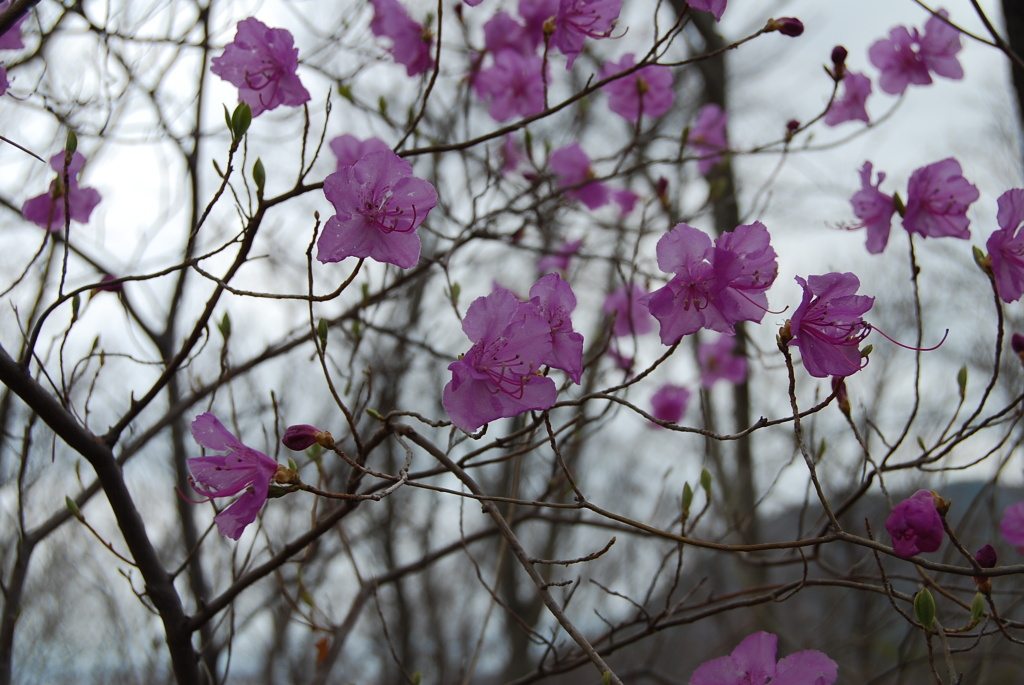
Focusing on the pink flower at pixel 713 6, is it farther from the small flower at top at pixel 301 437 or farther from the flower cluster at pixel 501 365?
the small flower at top at pixel 301 437

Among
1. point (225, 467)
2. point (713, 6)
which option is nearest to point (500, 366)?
point (225, 467)

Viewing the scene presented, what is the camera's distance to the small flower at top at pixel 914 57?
2.62 meters

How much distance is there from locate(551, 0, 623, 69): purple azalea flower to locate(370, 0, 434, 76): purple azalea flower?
70 centimetres

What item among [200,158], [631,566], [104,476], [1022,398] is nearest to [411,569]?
[104,476]

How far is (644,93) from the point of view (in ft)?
9.04

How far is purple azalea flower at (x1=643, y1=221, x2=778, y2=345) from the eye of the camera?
5.12ft

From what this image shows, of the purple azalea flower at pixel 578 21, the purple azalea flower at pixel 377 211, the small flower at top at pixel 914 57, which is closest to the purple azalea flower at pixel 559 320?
Answer: the purple azalea flower at pixel 377 211

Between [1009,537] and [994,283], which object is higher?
[994,283]

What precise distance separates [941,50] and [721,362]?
1738mm

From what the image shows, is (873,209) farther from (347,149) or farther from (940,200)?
(347,149)

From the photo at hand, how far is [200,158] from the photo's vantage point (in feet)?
10.7

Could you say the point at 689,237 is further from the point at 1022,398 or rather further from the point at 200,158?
the point at 200,158

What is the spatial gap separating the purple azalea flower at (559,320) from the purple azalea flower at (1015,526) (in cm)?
144

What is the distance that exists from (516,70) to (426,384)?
17.9ft
